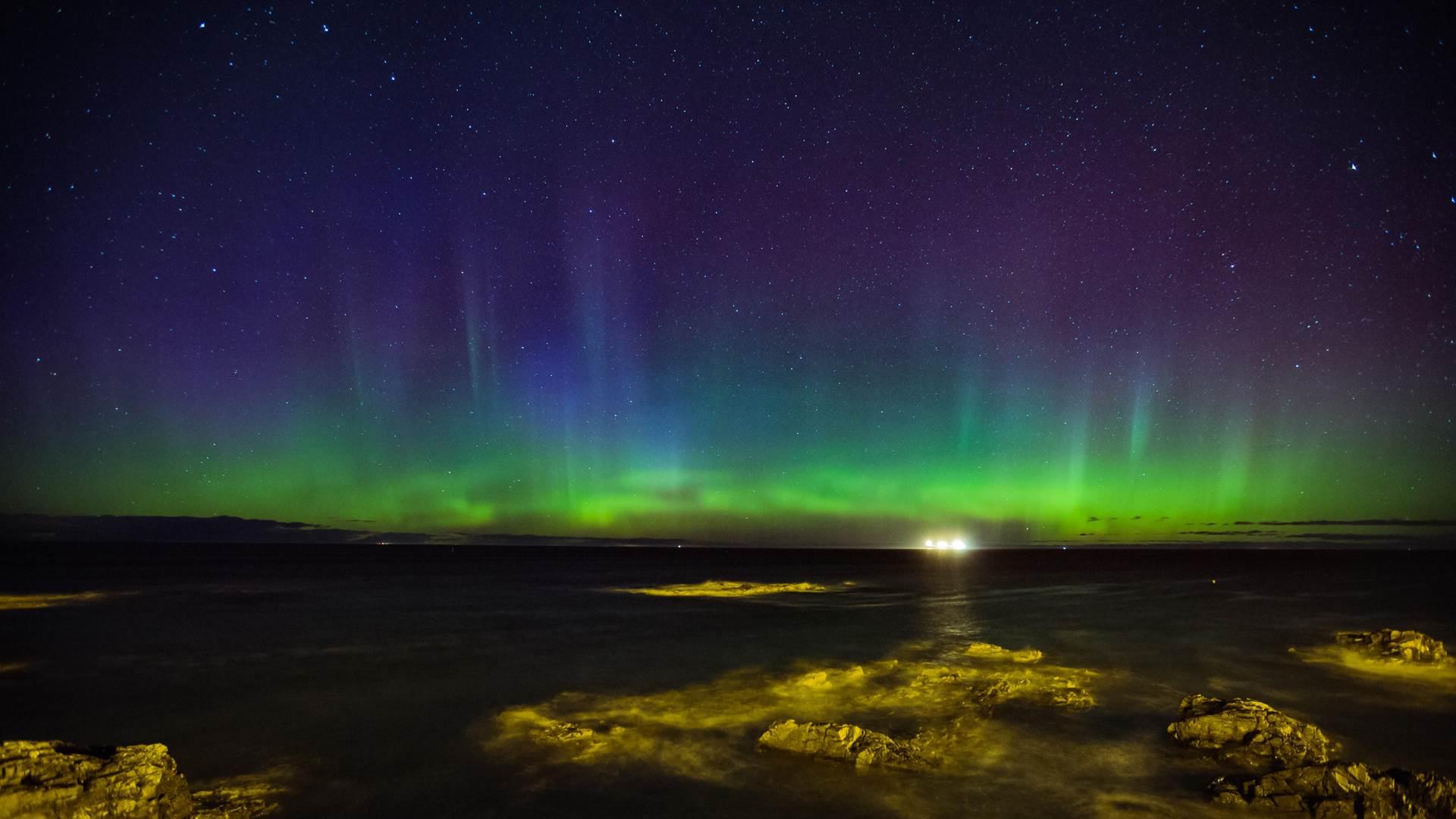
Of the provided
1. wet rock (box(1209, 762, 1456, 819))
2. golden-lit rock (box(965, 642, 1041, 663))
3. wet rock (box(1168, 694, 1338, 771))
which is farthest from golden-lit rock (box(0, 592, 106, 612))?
wet rock (box(1209, 762, 1456, 819))

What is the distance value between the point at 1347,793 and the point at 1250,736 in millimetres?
2664

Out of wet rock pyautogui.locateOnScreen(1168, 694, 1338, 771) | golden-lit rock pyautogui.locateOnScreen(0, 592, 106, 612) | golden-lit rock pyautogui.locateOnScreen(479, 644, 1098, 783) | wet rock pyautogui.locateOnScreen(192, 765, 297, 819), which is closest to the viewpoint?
wet rock pyautogui.locateOnScreen(192, 765, 297, 819)

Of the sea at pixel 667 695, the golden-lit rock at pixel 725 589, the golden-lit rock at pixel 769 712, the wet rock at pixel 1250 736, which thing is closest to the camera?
the sea at pixel 667 695

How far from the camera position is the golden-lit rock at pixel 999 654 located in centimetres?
1859

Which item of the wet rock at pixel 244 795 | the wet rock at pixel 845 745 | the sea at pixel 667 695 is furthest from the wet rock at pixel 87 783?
the wet rock at pixel 845 745

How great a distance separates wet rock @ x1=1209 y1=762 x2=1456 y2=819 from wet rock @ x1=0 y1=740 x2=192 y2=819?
1266cm

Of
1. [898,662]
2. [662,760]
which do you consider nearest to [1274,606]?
[898,662]

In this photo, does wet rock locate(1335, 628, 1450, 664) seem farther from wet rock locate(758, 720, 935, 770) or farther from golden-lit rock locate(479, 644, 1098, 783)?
wet rock locate(758, 720, 935, 770)

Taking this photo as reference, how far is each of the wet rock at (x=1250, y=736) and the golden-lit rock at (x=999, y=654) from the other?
690 cm

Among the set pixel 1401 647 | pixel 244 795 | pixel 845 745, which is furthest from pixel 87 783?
pixel 1401 647

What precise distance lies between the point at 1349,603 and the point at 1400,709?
26924 millimetres

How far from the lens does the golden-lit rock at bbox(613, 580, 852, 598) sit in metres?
39.3

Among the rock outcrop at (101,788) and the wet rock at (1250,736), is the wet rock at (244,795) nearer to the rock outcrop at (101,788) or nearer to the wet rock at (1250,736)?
the rock outcrop at (101,788)

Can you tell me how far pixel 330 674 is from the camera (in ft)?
56.4
